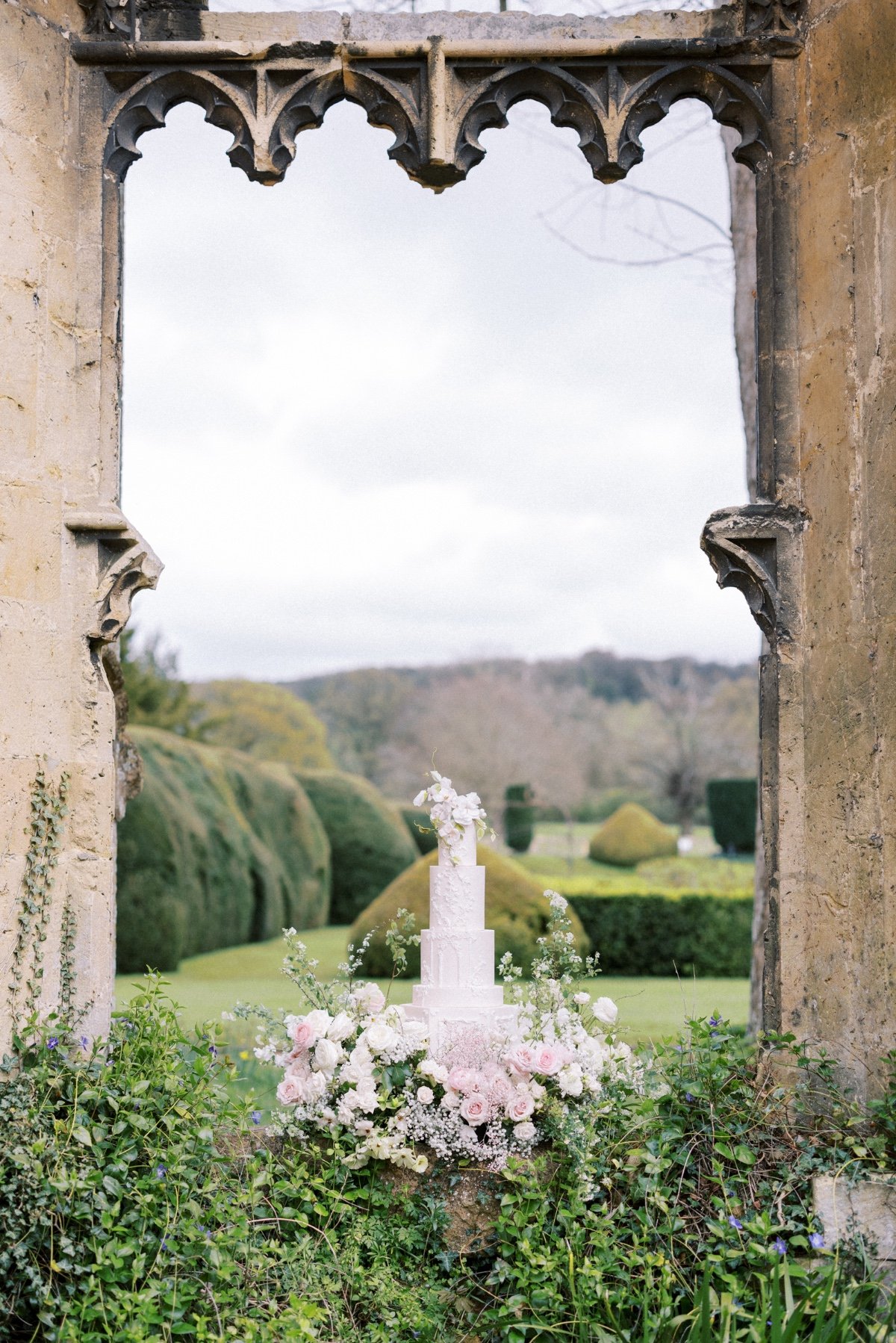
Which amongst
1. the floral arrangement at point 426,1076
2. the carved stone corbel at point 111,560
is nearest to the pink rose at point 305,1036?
the floral arrangement at point 426,1076

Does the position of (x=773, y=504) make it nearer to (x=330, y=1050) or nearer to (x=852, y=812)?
(x=852, y=812)

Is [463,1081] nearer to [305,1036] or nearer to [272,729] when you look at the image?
[305,1036]

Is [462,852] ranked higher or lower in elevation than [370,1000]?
higher

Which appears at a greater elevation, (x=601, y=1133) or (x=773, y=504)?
(x=773, y=504)

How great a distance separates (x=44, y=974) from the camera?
11.5 ft

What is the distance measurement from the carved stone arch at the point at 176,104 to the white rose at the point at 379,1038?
2531 millimetres

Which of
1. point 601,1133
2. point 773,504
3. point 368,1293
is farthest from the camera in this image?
point 773,504

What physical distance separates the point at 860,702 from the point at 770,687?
29cm

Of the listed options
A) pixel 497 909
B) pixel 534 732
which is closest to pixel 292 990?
pixel 497 909

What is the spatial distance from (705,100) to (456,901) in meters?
2.59

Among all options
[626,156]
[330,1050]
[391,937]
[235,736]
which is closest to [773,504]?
[626,156]

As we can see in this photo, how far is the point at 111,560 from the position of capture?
371 cm

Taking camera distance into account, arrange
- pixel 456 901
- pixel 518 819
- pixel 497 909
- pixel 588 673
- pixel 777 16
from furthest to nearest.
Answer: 1. pixel 588 673
2. pixel 518 819
3. pixel 497 909
4. pixel 456 901
5. pixel 777 16

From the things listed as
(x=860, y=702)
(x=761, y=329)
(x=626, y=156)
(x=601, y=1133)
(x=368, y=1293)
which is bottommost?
(x=368, y=1293)
